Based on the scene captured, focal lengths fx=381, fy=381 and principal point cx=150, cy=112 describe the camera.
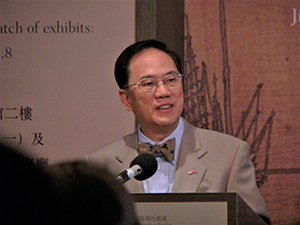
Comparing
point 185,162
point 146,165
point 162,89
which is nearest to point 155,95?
point 162,89

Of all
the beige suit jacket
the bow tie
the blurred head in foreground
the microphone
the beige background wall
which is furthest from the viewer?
the beige background wall

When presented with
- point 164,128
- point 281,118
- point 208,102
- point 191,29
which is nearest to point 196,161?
point 164,128

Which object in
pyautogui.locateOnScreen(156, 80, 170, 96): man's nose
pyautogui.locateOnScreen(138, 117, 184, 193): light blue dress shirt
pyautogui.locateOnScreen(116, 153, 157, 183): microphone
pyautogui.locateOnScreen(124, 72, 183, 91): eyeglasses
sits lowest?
pyautogui.locateOnScreen(138, 117, 184, 193): light blue dress shirt

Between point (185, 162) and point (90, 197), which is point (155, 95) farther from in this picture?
point (90, 197)

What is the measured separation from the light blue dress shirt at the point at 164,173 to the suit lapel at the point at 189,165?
0.17 feet

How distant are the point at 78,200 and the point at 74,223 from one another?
1.1 inches

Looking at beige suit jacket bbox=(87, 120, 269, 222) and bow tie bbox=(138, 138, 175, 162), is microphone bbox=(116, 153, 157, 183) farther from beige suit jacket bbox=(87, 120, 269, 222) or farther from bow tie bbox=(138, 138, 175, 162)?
bow tie bbox=(138, 138, 175, 162)

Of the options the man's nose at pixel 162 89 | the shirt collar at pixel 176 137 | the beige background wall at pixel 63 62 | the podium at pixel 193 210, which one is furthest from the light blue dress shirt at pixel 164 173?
the podium at pixel 193 210

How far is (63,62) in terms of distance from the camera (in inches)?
111

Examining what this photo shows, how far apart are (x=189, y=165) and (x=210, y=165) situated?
12 cm

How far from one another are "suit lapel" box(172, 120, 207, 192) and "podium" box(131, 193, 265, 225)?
85cm

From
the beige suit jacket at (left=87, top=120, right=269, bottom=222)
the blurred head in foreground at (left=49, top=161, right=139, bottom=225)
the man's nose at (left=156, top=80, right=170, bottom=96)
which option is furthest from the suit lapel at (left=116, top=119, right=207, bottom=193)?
the blurred head in foreground at (left=49, top=161, right=139, bottom=225)

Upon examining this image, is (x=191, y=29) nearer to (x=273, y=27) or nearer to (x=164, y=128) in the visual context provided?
(x=273, y=27)

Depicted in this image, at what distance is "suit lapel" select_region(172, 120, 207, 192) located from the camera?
2070 mm
